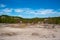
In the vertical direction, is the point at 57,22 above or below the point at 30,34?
above

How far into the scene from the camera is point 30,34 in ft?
11.0

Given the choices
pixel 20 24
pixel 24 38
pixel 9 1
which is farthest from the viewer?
pixel 20 24

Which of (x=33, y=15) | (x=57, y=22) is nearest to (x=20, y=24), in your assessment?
(x=33, y=15)

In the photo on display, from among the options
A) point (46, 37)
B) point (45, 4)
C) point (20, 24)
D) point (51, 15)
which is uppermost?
point (45, 4)

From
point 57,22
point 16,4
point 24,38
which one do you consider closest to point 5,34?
point 24,38

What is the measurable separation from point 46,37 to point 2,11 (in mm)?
1395

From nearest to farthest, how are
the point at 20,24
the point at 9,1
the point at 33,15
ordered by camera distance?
1. the point at 9,1
2. the point at 33,15
3. the point at 20,24

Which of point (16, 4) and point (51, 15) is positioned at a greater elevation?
point (16, 4)

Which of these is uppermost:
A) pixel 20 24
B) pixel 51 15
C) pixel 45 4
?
pixel 45 4

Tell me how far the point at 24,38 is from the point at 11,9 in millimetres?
901

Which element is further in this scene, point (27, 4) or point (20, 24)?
point (20, 24)

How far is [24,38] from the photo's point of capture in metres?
3.06

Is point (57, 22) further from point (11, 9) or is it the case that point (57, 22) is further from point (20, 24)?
point (11, 9)

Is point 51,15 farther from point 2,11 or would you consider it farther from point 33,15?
point 2,11
